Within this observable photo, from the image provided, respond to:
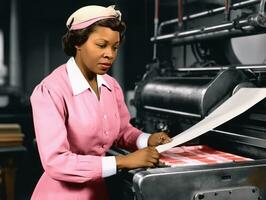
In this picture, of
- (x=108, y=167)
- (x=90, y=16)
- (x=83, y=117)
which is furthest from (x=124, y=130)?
(x=90, y=16)

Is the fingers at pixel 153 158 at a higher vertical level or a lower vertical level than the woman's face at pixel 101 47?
lower

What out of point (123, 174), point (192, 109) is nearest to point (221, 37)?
point (192, 109)

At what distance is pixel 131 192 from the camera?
1559 mm

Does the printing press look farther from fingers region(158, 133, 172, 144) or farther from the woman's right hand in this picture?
fingers region(158, 133, 172, 144)

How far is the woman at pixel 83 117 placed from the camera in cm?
154

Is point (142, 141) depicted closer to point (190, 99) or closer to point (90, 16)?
point (190, 99)

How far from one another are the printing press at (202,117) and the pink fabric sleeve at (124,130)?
0.04 metres

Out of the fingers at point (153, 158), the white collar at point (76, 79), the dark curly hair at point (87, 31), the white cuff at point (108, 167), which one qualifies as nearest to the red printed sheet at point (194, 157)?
the fingers at point (153, 158)

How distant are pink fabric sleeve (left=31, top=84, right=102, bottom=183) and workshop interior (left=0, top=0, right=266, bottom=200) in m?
0.14

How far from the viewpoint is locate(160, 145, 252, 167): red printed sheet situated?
1.56 m

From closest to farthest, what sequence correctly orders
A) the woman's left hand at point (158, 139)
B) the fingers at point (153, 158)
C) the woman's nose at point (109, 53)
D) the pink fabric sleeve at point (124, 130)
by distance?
the fingers at point (153, 158) < the woman's nose at point (109, 53) < the woman's left hand at point (158, 139) < the pink fabric sleeve at point (124, 130)

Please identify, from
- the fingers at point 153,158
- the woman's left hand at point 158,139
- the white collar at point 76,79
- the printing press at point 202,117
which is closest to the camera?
the printing press at point 202,117

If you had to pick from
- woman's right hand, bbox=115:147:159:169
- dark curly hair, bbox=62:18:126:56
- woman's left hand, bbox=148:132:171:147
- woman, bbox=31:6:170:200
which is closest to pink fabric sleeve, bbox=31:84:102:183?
woman, bbox=31:6:170:200

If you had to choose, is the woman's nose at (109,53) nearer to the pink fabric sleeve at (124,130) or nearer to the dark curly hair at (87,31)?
the dark curly hair at (87,31)
